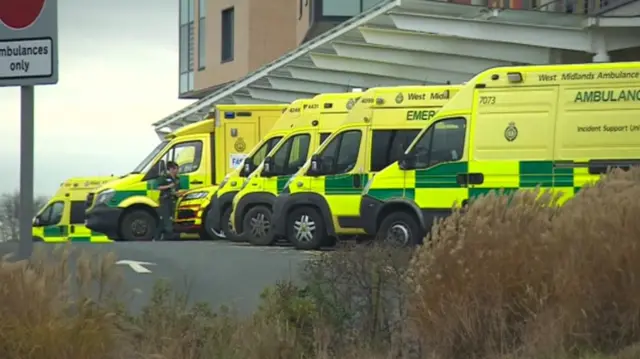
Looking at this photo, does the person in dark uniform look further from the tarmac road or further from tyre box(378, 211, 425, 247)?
tyre box(378, 211, 425, 247)

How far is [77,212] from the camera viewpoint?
30516 mm

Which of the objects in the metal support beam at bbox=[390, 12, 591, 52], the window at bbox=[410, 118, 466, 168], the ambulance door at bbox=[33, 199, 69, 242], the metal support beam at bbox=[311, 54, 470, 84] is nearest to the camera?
the window at bbox=[410, 118, 466, 168]

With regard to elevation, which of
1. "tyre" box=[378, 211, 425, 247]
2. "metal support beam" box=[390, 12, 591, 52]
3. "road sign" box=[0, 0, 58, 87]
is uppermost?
"metal support beam" box=[390, 12, 591, 52]

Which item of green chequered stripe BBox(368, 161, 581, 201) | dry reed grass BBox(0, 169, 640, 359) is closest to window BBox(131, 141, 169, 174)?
green chequered stripe BBox(368, 161, 581, 201)

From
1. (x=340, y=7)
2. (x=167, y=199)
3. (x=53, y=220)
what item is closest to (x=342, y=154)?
(x=167, y=199)

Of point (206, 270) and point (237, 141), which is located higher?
point (237, 141)

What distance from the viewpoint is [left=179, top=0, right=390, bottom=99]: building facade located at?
42.3 metres

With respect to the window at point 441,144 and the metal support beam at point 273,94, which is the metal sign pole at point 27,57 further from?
the metal support beam at point 273,94

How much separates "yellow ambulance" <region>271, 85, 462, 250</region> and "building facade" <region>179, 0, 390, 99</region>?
16882mm

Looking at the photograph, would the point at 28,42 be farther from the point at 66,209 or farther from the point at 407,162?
the point at 66,209

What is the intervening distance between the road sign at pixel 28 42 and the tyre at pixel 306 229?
1229cm

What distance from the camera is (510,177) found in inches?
596

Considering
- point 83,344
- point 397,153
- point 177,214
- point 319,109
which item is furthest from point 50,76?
point 177,214

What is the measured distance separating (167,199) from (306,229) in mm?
5987
